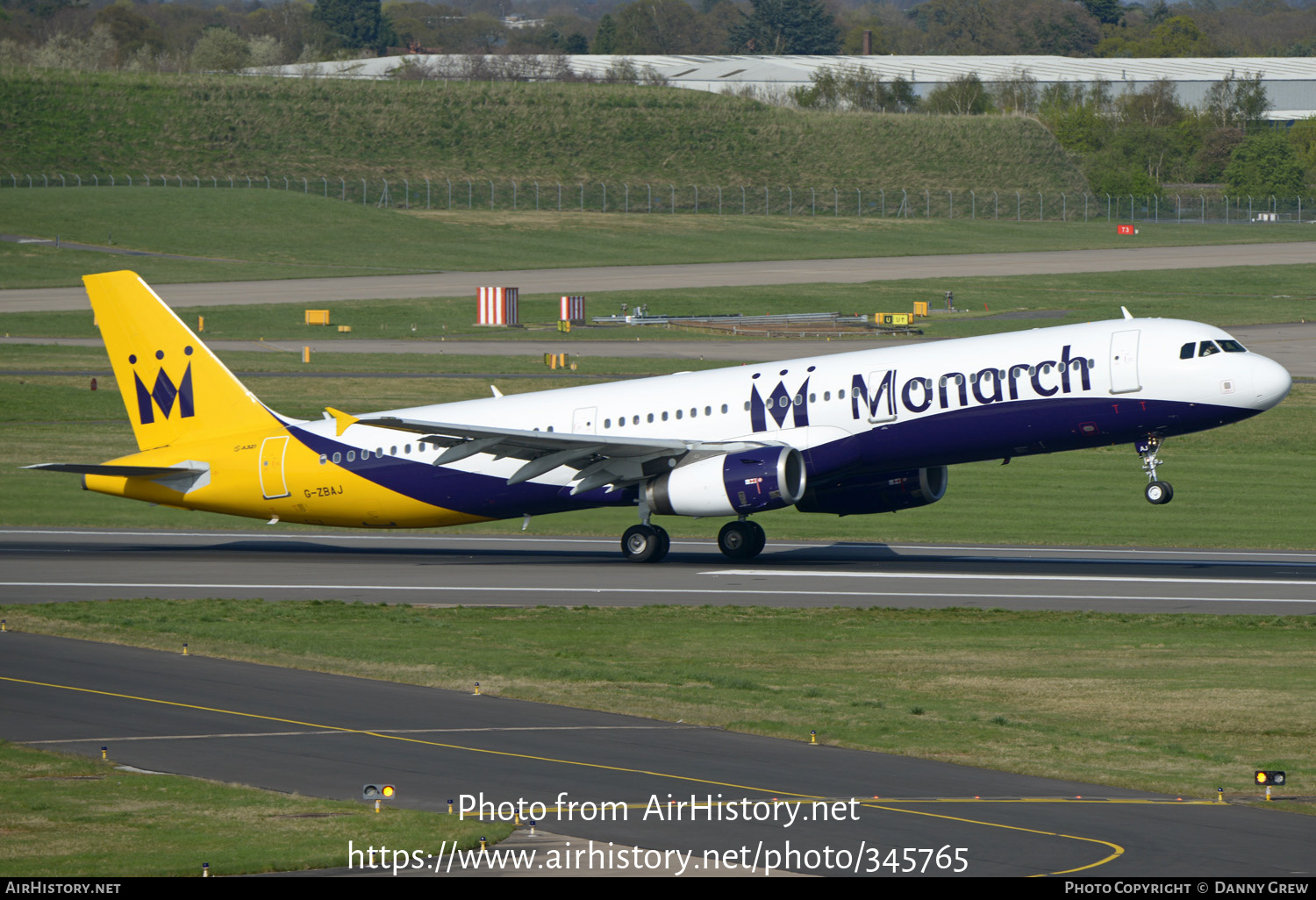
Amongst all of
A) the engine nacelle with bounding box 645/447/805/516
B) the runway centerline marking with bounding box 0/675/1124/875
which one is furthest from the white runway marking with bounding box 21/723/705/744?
the engine nacelle with bounding box 645/447/805/516

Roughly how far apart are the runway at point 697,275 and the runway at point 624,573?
63184 millimetres

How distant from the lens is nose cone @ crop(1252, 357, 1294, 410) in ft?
119

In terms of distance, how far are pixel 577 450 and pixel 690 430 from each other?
3.10 m

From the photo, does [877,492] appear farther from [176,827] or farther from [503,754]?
[176,827]

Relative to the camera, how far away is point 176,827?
16625mm

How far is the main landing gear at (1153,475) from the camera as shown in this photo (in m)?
36.2

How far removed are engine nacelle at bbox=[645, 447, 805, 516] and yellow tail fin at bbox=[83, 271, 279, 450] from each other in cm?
1198

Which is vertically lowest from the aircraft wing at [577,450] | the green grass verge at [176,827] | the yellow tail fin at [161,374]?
the green grass verge at [176,827]

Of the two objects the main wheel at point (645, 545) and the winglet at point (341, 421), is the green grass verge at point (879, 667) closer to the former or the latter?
the main wheel at point (645, 545)

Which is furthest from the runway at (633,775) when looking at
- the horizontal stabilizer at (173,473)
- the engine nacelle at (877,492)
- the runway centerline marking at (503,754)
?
the engine nacelle at (877,492)

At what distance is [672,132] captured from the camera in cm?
18488

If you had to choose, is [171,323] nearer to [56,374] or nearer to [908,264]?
[56,374]

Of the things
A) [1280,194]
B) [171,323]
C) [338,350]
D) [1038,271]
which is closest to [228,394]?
[171,323]

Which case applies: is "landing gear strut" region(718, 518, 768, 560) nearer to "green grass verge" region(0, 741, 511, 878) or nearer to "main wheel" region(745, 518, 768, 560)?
"main wheel" region(745, 518, 768, 560)
